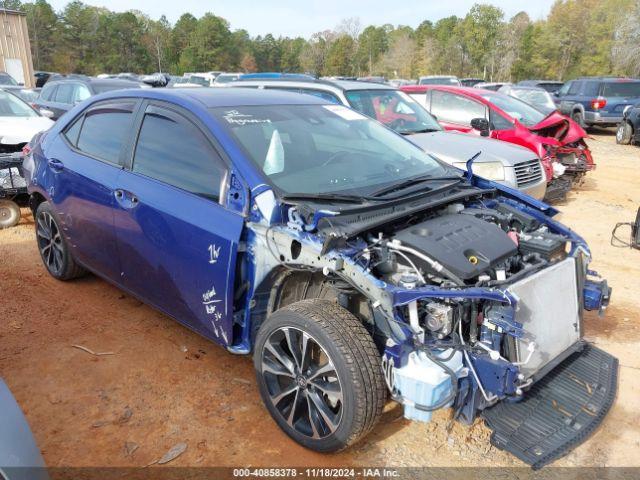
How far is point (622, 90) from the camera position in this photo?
16.6 metres

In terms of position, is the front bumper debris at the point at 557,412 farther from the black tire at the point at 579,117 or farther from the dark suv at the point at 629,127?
the black tire at the point at 579,117

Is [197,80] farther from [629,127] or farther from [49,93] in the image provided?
[629,127]

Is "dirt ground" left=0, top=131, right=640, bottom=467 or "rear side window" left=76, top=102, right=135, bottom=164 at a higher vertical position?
"rear side window" left=76, top=102, right=135, bottom=164

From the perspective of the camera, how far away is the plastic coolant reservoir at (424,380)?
2.44 meters

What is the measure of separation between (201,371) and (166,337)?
59 cm

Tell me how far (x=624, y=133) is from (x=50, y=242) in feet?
50.2

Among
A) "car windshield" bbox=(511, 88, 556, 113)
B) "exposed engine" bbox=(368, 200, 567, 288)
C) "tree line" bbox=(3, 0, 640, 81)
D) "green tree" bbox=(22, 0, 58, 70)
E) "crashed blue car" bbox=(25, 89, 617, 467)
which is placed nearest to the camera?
"crashed blue car" bbox=(25, 89, 617, 467)

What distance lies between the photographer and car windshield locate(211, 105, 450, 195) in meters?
3.20

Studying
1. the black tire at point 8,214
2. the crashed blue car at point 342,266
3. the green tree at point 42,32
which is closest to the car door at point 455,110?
the crashed blue car at point 342,266

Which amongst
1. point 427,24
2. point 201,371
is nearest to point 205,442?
point 201,371

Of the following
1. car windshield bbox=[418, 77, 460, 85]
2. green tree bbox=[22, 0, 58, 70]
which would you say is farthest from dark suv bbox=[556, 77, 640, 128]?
green tree bbox=[22, 0, 58, 70]

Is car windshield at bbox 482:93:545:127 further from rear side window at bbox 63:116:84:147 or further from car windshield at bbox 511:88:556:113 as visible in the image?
rear side window at bbox 63:116:84:147

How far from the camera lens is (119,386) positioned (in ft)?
11.2

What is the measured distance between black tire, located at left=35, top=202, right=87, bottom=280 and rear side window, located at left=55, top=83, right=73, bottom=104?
7143 millimetres
